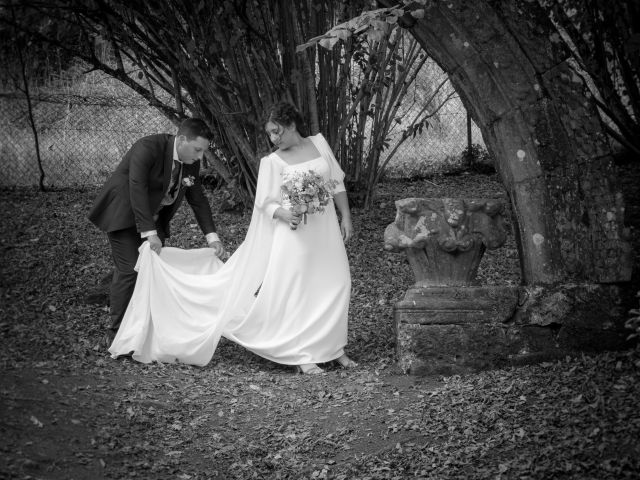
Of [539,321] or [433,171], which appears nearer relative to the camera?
[539,321]

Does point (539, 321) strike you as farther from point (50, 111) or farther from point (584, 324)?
point (50, 111)

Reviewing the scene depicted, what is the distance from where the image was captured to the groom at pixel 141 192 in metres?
7.02

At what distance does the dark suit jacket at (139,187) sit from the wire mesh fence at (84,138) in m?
6.49

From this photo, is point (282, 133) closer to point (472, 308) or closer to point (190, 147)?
point (190, 147)

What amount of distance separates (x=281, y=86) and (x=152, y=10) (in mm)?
1841

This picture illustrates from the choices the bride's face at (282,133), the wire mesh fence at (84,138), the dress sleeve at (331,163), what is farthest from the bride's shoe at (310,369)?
the wire mesh fence at (84,138)

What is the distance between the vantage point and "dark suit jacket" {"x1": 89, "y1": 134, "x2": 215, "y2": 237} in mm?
6996

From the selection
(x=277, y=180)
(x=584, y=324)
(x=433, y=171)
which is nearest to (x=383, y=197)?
(x=433, y=171)

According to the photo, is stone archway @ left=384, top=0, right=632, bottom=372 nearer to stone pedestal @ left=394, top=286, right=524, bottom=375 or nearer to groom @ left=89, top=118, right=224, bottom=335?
stone pedestal @ left=394, top=286, right=524, bottom=375

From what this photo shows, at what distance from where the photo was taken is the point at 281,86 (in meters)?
10.6

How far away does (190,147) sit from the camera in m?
7.12

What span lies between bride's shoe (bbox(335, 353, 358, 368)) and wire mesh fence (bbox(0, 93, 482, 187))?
6913 mm

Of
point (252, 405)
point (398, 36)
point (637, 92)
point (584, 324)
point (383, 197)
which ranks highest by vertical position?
point (398, 36)

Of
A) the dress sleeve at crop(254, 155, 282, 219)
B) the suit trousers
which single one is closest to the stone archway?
the dress sleeve at crop(254, 155, 282, 219)
